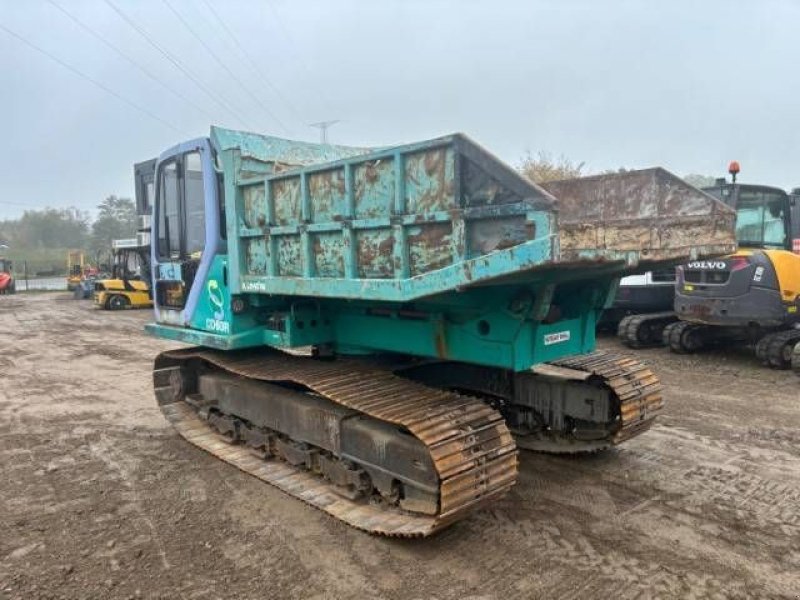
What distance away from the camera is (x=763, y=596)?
3146 millimetres

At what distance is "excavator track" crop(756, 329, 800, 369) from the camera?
27.7ft

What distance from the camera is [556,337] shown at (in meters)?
4.14

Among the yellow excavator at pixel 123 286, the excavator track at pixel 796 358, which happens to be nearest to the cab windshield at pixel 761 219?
the excavator track at pixel 796 358

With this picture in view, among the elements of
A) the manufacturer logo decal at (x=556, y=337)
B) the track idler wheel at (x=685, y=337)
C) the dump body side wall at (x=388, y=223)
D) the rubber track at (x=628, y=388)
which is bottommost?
the track idler wheel at (x=685, y=337)

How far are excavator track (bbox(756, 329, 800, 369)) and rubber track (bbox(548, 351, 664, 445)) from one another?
15.1 ft

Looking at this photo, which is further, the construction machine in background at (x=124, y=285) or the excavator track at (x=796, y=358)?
the construction machine in background at (x=124, y=285)

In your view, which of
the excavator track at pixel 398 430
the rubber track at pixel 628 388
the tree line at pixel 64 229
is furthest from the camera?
the tree line at pixel 64 229

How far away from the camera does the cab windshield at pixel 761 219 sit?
9.42 metres

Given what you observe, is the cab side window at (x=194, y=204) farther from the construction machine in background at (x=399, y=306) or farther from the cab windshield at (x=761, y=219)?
the cab windshield at (x=761, y=219)

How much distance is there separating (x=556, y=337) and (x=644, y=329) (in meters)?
7.13

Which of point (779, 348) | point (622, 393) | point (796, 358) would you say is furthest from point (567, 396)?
point (779, 348)

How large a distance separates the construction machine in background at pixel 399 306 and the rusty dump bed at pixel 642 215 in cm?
1

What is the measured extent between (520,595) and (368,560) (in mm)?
904

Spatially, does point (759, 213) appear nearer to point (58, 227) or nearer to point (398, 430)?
point (398, 430)
